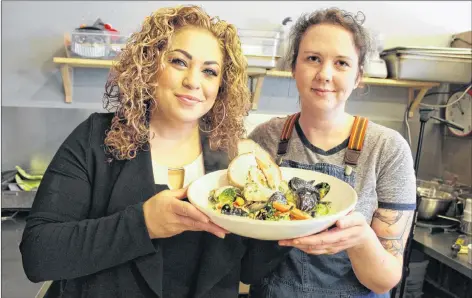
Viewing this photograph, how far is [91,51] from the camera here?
2236mm

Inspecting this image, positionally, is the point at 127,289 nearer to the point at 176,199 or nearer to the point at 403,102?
the point at 176,199

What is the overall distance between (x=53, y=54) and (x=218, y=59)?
6.02ft

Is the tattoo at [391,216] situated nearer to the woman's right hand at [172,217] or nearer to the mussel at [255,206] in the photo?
the mussel at [255,206]

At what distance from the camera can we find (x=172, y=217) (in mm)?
808

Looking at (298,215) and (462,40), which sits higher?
(462,40)

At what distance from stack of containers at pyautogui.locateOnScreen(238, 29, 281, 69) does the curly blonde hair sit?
1.29 metres

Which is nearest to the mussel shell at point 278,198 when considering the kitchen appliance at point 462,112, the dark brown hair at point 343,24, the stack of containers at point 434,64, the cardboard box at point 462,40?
the dark brown hair at point 343,24

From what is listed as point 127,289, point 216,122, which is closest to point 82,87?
point 216,122

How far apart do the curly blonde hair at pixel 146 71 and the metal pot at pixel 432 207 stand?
1.53 meters

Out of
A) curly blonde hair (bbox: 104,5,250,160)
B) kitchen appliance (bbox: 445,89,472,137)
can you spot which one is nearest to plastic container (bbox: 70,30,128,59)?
curly blonde hair (bbox: 104,5,250,160)

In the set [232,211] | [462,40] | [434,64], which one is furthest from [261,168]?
[462,40]

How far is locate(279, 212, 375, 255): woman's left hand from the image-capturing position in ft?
2.53

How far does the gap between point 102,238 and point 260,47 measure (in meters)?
1.72

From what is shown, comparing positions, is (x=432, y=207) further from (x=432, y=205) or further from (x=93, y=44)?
(x=93, y=44)
